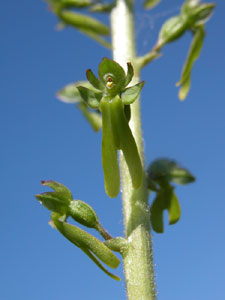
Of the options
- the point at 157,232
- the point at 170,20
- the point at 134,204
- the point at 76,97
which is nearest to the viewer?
the point at 134,204

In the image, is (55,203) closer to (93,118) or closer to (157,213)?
(157,213)

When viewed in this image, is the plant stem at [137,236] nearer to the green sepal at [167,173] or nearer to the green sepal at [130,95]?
the green sepal at [167,173]

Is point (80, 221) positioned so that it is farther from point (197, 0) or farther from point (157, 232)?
point (197, 0)

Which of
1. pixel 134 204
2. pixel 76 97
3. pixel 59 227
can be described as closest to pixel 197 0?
pixel 76 97

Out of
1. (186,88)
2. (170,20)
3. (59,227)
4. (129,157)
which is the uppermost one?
(170,20)

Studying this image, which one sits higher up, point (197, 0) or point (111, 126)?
point (197, 0)

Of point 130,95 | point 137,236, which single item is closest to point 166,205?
point 137,236

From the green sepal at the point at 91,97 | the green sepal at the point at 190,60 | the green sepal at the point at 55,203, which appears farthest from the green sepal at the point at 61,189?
the green sepal at the point at 190,60
